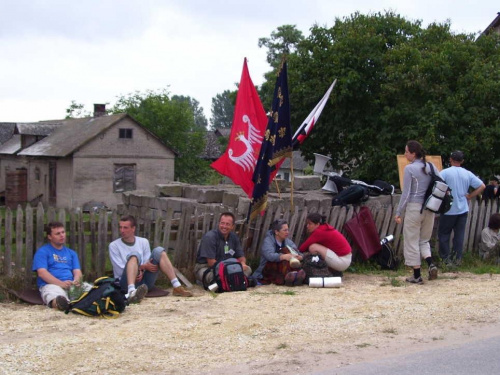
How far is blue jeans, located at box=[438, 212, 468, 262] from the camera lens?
11320 millimetres

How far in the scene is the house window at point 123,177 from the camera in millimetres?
39094

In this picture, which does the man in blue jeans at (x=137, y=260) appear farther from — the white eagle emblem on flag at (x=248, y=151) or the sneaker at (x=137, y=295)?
the white eagle emblem on flag at (x=248, y=151)

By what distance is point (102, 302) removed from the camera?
7441 millimetres

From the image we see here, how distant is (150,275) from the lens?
884cm

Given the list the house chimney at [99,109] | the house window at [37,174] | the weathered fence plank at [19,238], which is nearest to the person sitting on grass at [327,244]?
Answer: the weathered fence plank at [19,238]

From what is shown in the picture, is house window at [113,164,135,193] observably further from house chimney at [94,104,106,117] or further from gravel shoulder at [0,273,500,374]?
gravel shoulder at [0,273,500,374]

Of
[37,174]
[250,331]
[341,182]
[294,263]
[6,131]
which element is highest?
[6,131]

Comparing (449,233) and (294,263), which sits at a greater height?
(449,233)

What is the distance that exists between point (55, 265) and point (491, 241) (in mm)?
7314

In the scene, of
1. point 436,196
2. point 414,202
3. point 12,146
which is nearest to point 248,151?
point 414,202

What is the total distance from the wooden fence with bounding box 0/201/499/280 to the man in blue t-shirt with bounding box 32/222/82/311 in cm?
40

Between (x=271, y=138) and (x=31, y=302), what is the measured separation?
3.98 m

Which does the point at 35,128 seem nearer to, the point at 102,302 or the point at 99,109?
the point at 99,109

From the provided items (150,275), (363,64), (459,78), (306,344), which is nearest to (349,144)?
(363,64)
